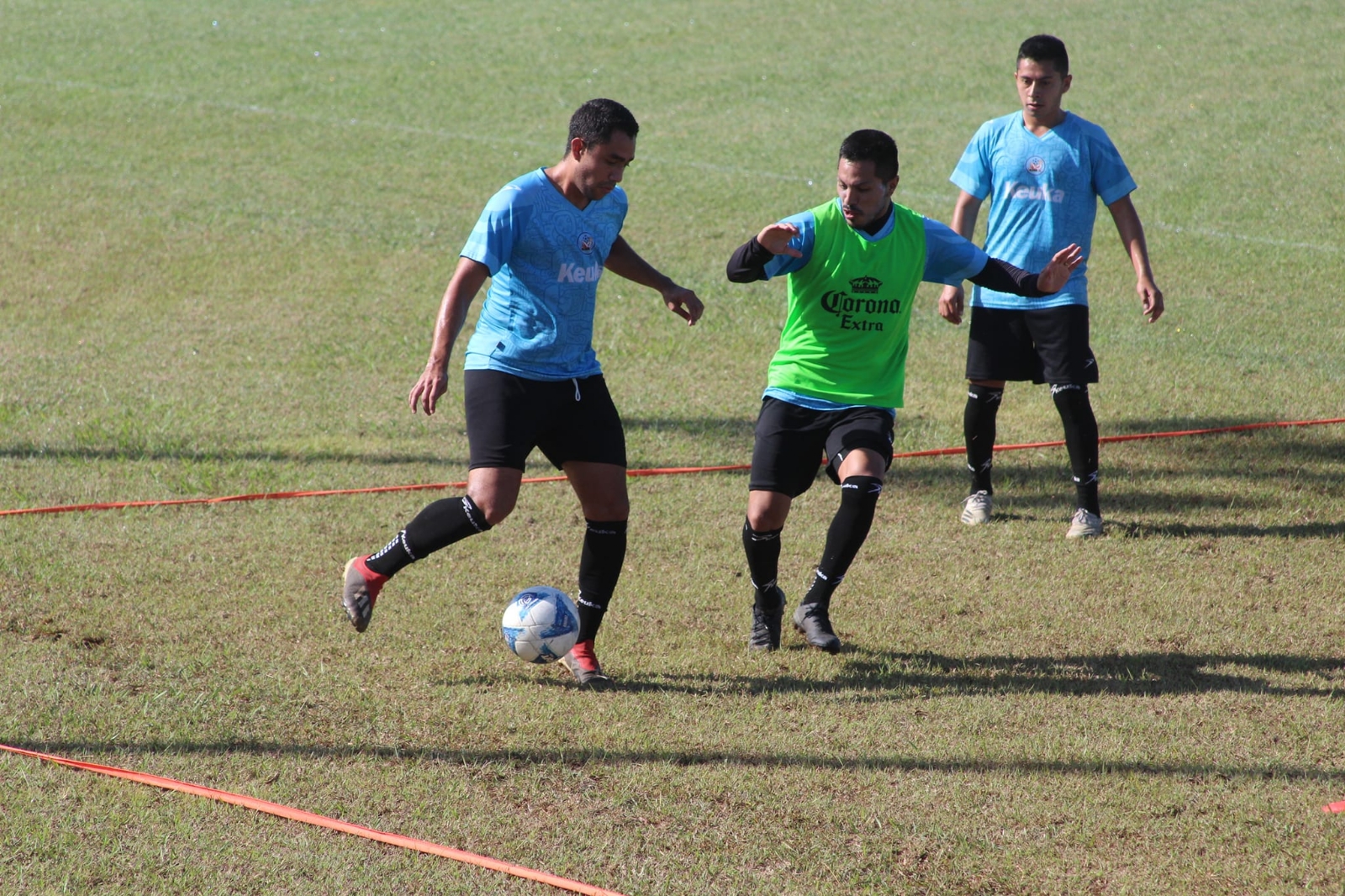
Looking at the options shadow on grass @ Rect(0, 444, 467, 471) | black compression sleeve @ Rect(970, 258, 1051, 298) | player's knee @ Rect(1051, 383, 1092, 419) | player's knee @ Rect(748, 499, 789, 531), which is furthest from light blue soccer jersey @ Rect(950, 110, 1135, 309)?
shadow on grass @ Rect(0, 444, 467, 471)

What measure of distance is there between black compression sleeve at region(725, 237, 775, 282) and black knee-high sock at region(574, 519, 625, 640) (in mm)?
1065

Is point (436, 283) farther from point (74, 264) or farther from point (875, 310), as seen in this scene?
point (875, 310)

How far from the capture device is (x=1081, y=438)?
22.7ft

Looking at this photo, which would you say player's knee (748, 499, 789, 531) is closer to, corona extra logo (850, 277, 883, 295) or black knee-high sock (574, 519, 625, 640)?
black knee-high sock (574, 519, 625, 640)

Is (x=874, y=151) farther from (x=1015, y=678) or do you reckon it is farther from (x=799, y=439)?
(x=1015, y=678)

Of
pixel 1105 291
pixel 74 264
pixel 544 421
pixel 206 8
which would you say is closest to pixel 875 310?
pixel 544 421

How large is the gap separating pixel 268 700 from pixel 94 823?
94 cm

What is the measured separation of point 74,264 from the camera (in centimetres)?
1276

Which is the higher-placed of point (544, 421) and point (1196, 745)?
point (544, 421)

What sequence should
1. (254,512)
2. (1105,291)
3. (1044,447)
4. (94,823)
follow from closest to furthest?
(94,823) < (254,512) < (1044,447) < (1105,291)

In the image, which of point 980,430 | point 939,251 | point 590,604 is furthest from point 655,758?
point 980,430

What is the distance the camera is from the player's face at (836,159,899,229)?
5203mm

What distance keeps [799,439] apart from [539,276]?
124 cm

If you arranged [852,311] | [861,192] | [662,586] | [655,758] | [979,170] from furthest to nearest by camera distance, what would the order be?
[979,170] < [662,586] < [852,311] < [861,192] < [655,758]
